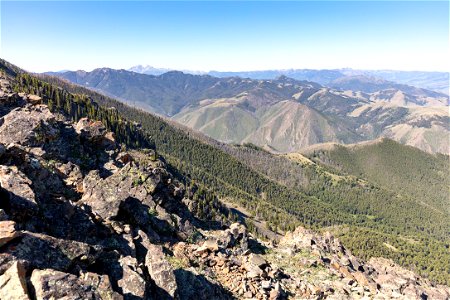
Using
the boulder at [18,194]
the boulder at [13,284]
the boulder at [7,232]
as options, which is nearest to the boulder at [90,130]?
the boulder at [18,194]

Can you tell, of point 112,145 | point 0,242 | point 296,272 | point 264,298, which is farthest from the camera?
point 112,145

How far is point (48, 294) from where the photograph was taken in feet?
61.6

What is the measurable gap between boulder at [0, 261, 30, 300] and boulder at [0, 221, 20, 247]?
2947mm

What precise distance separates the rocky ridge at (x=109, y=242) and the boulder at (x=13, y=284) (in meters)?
0.06

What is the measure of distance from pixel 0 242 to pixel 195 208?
71569 millimetres

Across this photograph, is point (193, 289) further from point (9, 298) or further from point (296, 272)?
point (296, 272)

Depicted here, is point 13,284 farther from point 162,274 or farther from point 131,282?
point 162,274

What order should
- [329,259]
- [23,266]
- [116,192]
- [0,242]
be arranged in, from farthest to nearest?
[329,259], [116,192], [0,242], [23,266]

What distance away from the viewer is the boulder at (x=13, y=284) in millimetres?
18109

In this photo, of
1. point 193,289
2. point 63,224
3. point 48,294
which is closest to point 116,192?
point 63,224

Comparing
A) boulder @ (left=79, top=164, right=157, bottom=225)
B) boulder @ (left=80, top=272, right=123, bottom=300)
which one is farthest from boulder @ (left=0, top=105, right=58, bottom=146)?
boulder @ (left=80, top=272, right=123, bottom=300)

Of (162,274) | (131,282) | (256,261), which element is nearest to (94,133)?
(256,261)

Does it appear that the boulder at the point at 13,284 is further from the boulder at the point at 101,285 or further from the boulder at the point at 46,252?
the boulder at the point at 101,285

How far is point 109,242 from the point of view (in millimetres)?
32906
